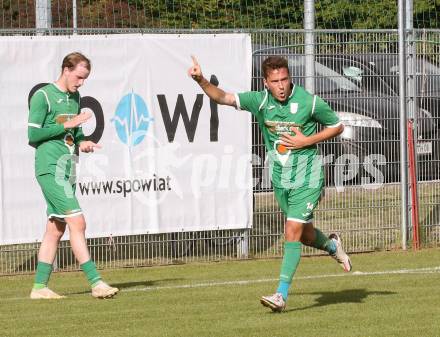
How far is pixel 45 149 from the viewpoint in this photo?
11.0m

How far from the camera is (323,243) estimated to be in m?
11.0

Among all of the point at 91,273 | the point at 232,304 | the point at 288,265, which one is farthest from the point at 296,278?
the point at 288,265

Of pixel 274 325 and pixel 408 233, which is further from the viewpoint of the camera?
pixel 408 233

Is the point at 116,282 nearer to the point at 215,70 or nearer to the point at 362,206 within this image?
the point at 215,70

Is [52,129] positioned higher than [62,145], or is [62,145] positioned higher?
[52,129]

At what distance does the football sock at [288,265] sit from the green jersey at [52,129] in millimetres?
2252

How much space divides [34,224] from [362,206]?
13.6 feet

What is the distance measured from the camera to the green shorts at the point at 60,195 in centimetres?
1102

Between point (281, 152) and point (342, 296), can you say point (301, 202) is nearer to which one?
point (281, 152)

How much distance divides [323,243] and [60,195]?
2355 mm

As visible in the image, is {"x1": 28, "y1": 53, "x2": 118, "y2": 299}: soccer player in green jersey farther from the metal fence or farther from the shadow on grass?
the metal fence

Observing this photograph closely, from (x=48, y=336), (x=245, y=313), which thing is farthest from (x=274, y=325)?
(x=48, y=336)

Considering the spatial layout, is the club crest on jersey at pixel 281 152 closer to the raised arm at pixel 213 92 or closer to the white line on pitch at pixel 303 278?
the raised arm at pixel 213 92

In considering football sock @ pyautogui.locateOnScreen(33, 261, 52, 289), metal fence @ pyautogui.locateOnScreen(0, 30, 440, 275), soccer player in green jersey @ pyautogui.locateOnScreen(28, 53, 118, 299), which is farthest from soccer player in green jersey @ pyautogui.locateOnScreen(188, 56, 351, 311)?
metal fence @ pyautogui.locateOnScreen(0, 30, 440, 275)
